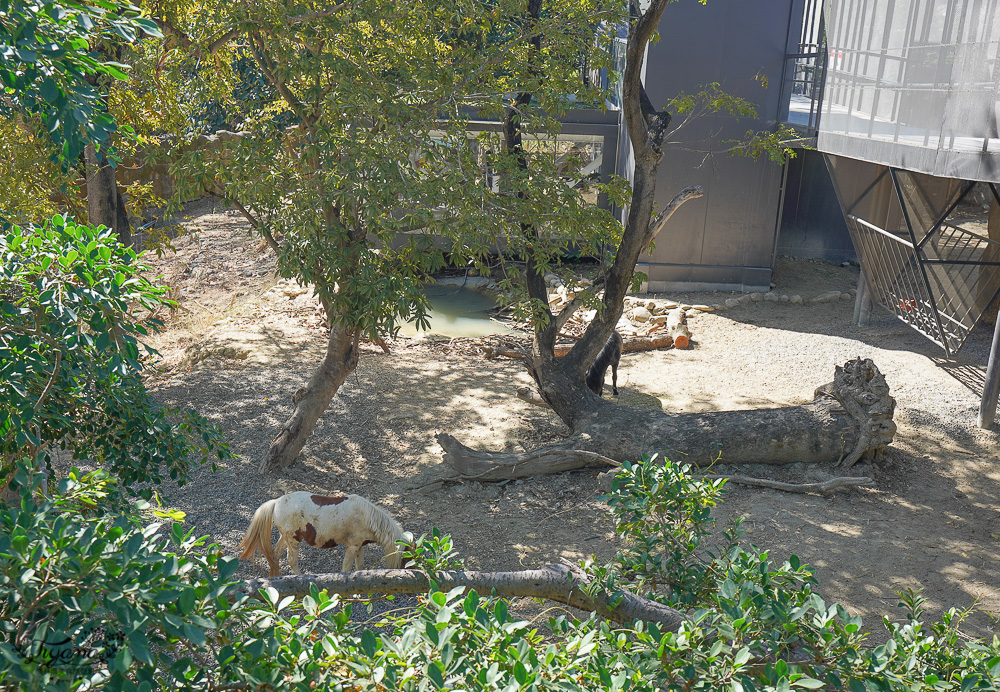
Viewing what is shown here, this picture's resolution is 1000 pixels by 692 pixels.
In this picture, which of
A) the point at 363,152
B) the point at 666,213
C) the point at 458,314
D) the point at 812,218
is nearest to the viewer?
the point at 363,152

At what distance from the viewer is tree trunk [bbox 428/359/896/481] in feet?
23.3

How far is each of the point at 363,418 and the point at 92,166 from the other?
3.81 meters

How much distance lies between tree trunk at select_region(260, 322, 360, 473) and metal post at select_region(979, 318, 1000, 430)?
6.71 meters

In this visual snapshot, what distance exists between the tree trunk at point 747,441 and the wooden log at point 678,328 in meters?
3.89

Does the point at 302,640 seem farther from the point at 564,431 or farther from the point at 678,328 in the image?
the point at 678,328

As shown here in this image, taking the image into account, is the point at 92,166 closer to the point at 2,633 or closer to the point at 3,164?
the point at 3,164

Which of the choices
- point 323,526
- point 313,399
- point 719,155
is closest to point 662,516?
point 323,526

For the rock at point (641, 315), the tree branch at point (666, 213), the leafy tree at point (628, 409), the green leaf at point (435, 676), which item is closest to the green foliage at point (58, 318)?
the green leaf at point (435, 676)

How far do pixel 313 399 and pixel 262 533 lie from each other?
2.03m

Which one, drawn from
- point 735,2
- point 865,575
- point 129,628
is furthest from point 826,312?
point 129,628

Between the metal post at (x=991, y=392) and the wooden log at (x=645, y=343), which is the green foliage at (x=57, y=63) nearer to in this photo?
the metal post at (x=991, y=392)

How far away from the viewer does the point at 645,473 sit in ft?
10.4

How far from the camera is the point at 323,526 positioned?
5.40 meters

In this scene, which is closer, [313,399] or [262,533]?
[262,533]
